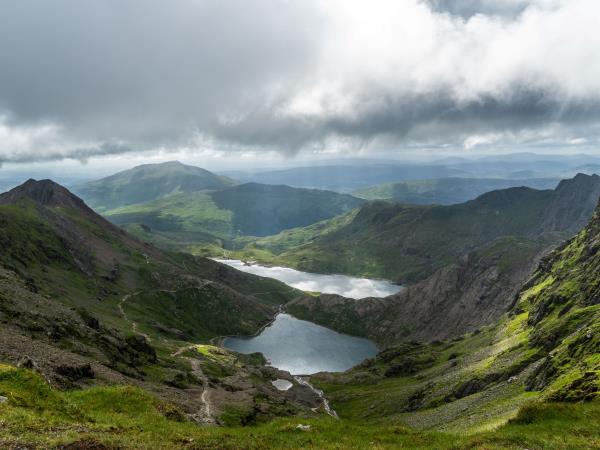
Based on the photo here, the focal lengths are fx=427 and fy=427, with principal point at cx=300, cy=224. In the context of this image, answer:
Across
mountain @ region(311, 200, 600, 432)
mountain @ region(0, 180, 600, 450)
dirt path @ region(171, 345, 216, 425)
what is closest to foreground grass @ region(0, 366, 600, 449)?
mountain @ region(0, 180, 600, 450)

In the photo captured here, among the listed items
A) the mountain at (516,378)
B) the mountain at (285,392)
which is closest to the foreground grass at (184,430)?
the mountain at (285,392)

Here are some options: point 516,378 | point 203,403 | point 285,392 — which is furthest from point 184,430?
point 285,392

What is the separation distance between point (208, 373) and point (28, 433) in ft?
421

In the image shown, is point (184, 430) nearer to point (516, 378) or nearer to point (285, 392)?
point (516, 378)

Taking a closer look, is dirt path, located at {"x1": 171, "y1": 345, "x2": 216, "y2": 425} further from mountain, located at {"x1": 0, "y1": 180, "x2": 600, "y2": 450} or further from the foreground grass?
the foreground grass

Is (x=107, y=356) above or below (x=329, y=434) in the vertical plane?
below

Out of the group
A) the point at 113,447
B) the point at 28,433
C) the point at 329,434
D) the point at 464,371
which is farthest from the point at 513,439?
the point at 464,371

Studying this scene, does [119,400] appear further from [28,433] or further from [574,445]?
[574,445]

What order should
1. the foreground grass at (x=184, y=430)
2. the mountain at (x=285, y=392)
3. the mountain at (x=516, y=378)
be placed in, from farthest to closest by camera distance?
the mountain at (x=516, y=378), the mountain at (x=285, y=392), the foreground grass at (x=184, y=430)

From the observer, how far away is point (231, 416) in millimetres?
82875

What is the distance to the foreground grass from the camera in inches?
1195

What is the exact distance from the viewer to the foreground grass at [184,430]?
99.6 feet

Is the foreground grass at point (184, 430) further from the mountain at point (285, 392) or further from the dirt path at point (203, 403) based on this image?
the dirt path at point (203, 403)

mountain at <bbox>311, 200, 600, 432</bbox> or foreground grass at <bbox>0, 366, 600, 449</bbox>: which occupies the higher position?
foreground grass at <bbox>0, 366, 600, 449</bbox>
